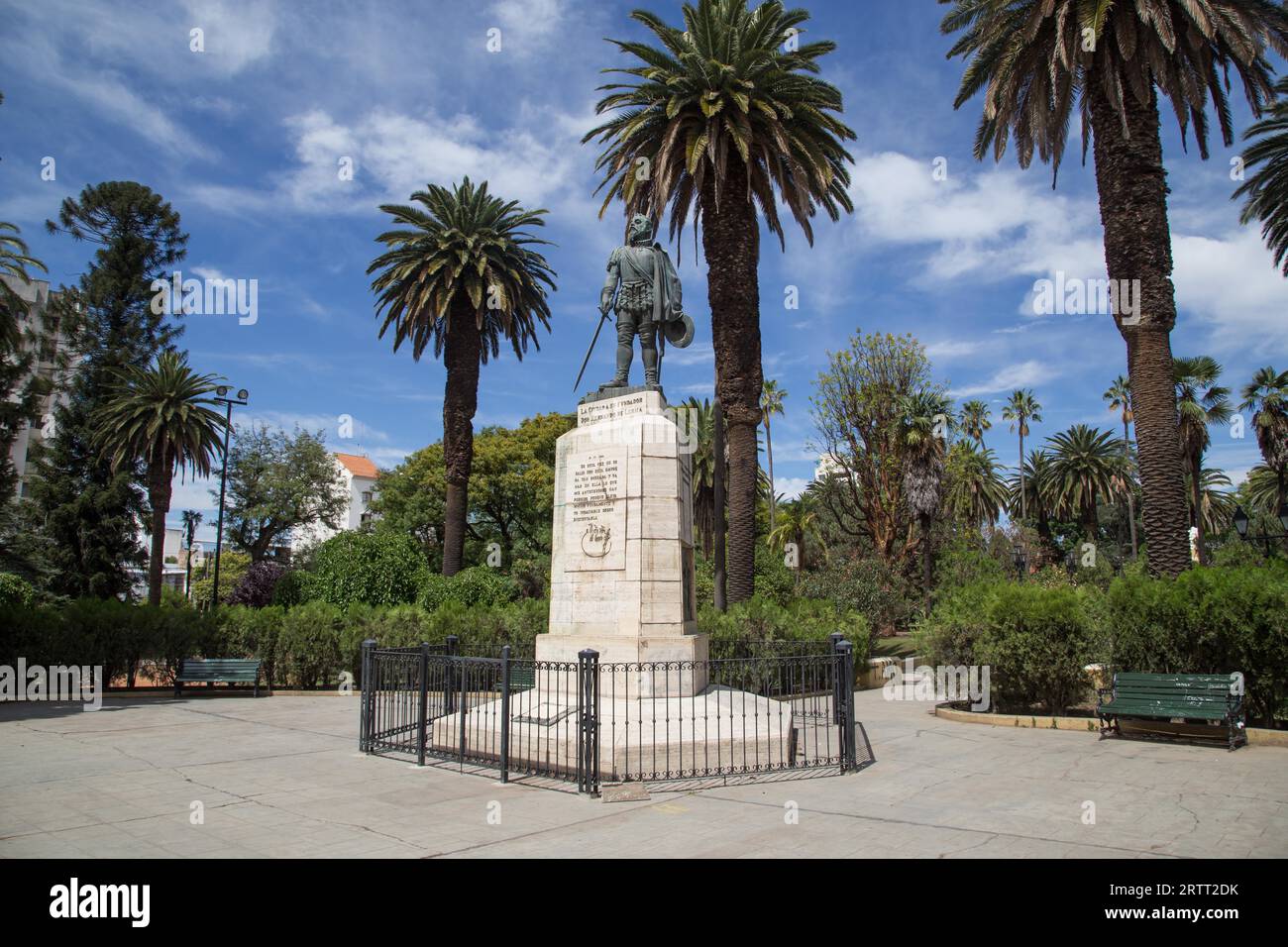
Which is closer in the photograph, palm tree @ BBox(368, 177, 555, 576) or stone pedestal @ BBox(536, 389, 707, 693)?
stone pedestal @ BBox(536, 389, 707, 693)

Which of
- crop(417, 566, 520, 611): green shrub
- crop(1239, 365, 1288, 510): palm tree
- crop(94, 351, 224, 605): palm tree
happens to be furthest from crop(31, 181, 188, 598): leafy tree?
crop(1239, 365, 1288, 510): palm tree

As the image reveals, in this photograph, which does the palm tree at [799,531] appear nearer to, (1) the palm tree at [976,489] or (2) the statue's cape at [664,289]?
(1) the palm tree at [976,489]

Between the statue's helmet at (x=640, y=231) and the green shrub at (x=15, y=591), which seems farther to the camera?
the green shrub at (x=15, y=591)

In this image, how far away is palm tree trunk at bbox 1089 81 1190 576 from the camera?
621 inches

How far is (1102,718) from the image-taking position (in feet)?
40.9

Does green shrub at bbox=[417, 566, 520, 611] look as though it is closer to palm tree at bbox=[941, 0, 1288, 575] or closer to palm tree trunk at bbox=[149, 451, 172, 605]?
palm tree trunk at bbox=[149, 451, 172, 605]

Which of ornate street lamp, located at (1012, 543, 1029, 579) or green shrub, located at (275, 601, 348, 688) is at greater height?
ornate street lamp, located at (1012, 543, 1029, 579)

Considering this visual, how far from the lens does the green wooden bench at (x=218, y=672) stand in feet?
65.5

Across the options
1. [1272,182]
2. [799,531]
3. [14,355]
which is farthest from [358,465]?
[1272,182]

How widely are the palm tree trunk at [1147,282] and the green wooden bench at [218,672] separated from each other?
20545mm

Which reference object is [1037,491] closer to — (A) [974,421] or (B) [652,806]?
(A) [974,421]

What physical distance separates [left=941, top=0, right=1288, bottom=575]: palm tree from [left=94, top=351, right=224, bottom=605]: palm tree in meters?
32.7

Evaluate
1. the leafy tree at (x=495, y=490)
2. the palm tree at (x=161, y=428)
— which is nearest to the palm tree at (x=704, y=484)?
the leafy tree at (x=495, y=490)

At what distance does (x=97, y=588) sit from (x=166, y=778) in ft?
114
